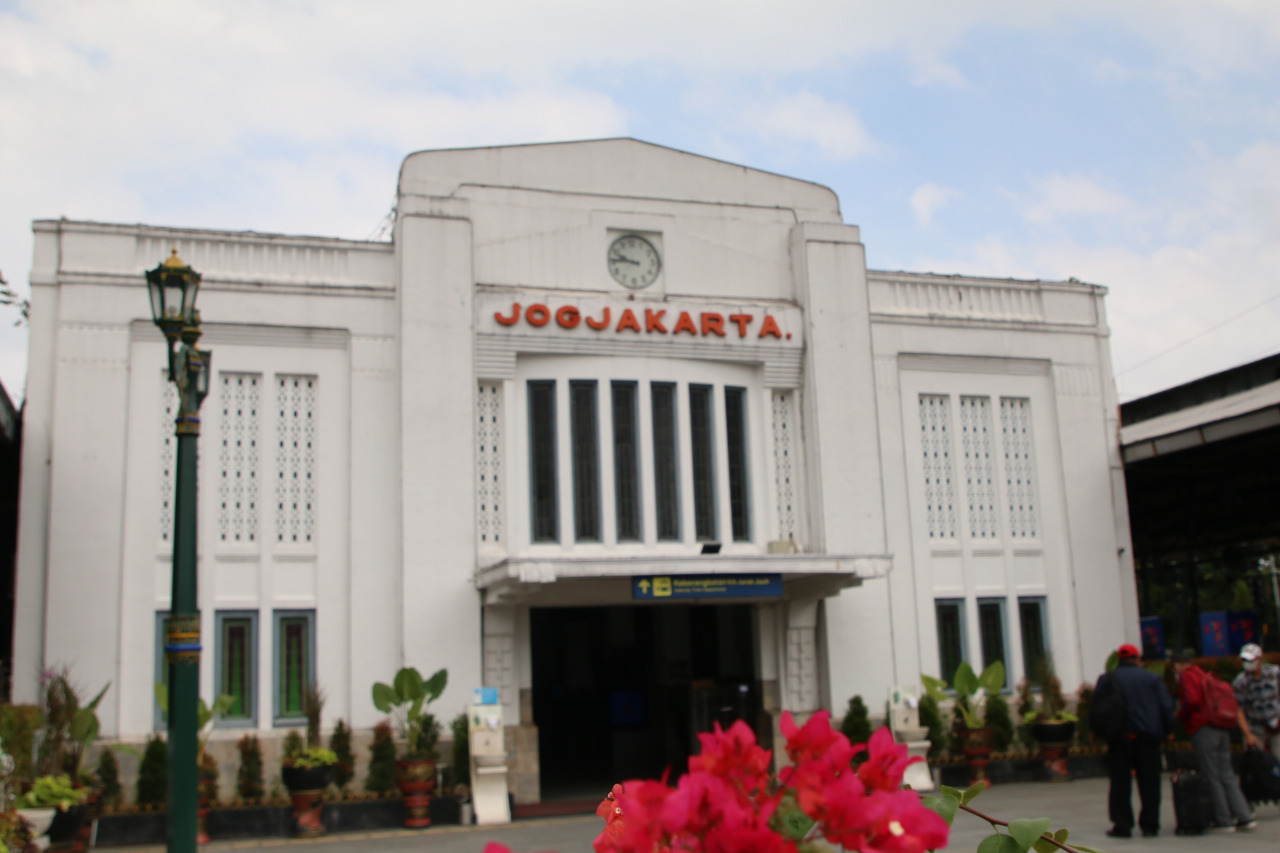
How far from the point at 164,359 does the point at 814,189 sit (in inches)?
439

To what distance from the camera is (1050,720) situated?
63.4 ft

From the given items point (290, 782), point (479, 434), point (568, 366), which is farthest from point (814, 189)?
point (290, 782)

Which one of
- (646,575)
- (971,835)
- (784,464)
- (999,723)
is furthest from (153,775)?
(999,723)

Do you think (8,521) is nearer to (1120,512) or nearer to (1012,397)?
(1012,397)

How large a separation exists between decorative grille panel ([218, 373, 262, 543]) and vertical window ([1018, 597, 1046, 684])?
12798 millimetres

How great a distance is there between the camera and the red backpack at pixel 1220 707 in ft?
38.5

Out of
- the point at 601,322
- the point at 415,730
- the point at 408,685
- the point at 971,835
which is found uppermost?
the point at 601,322

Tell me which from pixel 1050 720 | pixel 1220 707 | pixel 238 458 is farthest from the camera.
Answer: pixel 1050 720

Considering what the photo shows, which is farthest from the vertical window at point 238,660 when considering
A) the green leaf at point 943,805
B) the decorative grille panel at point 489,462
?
the green leaf at point 943,805

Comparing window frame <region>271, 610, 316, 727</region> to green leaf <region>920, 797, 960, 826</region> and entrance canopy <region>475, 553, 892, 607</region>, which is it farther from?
green leaf <region>920, 797, 960, 826</region>

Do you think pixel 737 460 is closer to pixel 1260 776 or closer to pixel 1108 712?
pixel 1108 712

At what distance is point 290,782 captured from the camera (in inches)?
615

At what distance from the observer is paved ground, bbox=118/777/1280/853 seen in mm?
11234

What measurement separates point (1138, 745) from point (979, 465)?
391 inches
